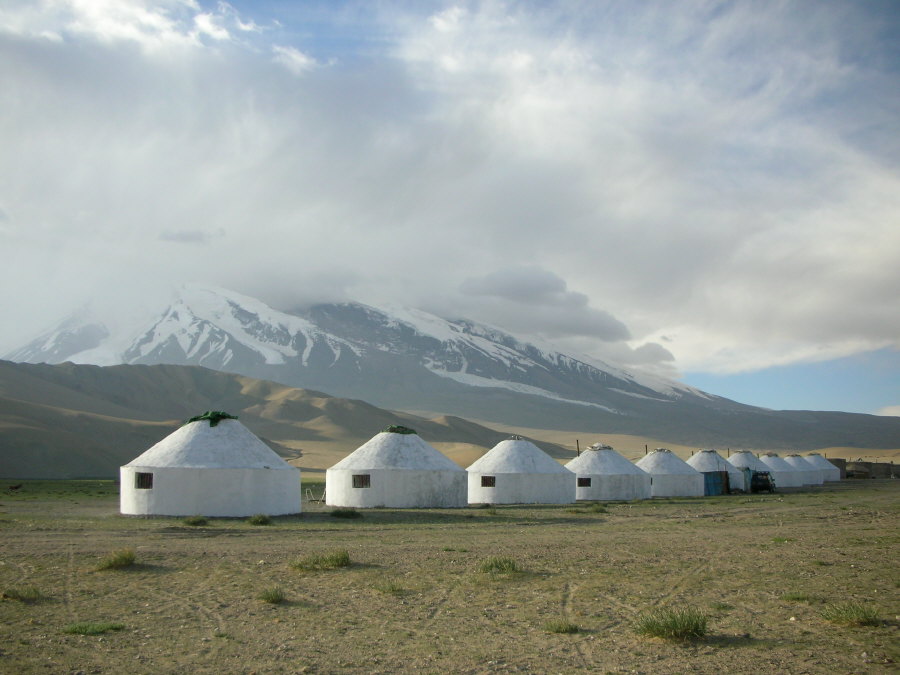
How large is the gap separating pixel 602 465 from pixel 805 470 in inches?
1165

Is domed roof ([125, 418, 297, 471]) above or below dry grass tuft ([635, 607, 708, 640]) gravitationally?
above

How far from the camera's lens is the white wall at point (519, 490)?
3444 cm

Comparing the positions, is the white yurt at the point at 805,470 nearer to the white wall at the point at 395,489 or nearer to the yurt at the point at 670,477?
the yurt at the point at 670,477

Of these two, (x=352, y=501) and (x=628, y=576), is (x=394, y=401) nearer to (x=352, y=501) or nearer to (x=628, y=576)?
(x=352, y=501)

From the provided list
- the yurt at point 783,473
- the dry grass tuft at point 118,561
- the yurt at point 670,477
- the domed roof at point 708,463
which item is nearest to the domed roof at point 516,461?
the yurt at point 670,477

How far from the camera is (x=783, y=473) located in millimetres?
58812

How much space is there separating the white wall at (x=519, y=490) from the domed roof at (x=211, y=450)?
11.1 meters

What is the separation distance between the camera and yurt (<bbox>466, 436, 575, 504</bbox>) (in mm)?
34438

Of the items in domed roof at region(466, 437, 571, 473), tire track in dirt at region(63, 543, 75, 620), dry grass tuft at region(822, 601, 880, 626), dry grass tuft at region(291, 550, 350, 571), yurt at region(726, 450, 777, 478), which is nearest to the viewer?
dry grass tuft at region(822, 601, 880, 626)

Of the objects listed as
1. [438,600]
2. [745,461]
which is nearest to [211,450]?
[438,600]

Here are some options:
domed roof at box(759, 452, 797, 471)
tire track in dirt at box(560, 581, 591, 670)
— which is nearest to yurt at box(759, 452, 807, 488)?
domed roof at box(759, 452, 797, 471)

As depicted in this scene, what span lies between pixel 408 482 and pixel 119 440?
2006 inches

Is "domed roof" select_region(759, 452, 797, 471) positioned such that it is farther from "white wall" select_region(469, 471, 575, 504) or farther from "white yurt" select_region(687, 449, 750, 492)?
"white wall" select_region(469, 471, 575, 504)

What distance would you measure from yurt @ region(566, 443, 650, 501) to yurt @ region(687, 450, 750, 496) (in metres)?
8.70
